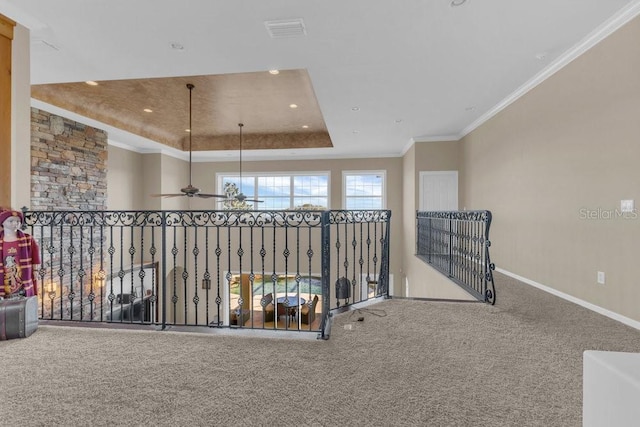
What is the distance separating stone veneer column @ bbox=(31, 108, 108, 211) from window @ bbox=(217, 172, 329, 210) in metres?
3.56

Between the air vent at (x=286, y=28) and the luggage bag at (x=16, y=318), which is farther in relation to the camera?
the air vent at (x=286, y=28)

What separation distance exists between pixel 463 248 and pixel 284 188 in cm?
668

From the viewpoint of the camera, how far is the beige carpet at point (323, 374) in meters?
1.64

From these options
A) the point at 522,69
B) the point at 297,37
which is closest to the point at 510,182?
the point at 522,69

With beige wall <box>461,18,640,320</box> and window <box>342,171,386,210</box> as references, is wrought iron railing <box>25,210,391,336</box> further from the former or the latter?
beige wall <box>461,18,640,320</box>

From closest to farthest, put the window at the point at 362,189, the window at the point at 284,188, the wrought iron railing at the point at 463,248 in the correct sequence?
the wrought iron railing at the point at 463,248, the window at the point at 362,189, the window at the point at 284,188

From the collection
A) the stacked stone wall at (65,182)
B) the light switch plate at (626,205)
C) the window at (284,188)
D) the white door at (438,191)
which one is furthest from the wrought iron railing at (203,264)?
the light switch plate at (626,205)

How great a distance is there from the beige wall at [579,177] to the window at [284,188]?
18.2ft

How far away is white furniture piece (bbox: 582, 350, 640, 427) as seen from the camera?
2.90 ft

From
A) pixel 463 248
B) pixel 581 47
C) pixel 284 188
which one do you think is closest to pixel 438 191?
pixel 463 248

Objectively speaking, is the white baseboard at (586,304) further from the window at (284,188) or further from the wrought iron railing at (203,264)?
the window at (284,188)

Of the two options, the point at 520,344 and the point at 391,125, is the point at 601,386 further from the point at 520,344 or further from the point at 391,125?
the point at 391,125

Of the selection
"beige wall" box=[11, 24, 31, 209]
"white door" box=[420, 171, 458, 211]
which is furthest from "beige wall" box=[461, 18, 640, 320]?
"beige wall" box=[11, 24, 31, 209]

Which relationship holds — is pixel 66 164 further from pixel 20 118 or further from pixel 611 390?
pixel 611 390
